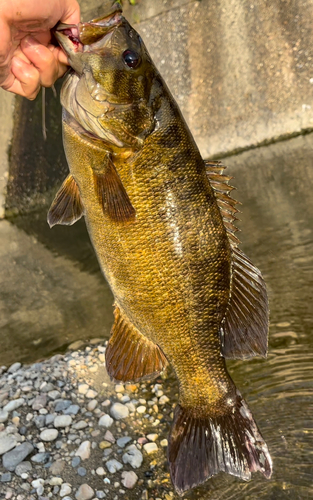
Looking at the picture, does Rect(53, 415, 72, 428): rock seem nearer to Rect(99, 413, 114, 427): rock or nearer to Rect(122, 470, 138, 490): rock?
Rect(99, 413, 114, 427): rock

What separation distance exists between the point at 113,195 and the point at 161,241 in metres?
0.31

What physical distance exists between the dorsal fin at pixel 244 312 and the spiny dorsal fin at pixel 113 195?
59cm

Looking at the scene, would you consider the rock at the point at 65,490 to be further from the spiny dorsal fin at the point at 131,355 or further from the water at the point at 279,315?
the spiny dorsal fin at the point at 131,355

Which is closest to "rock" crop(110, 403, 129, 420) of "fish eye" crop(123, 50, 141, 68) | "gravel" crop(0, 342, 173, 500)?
"gravel" crop(0, 342, 173, 500)

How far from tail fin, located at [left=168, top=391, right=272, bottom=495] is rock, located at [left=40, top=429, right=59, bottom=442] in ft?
3.64

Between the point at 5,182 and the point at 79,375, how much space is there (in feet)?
20.8

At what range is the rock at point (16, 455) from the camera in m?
3.16

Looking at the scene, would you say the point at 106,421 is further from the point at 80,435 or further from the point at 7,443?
the point at 7,443

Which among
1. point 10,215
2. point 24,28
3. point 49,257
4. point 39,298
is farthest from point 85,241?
point 24,28

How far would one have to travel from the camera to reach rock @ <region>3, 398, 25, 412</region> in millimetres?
3701

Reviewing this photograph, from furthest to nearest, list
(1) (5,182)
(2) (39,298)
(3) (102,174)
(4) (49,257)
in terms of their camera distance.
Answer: (1) (5,182) → (4) (49,257) → (2) (39,298) → (3) (102,174)

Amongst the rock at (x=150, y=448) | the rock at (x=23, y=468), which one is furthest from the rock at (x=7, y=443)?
the rock at (x=150, y=448)

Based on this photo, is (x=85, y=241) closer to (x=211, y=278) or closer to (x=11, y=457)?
(x=11, y=457)

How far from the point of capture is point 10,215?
31.3ft
